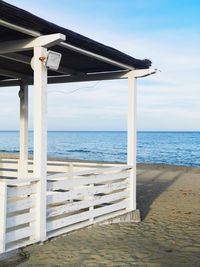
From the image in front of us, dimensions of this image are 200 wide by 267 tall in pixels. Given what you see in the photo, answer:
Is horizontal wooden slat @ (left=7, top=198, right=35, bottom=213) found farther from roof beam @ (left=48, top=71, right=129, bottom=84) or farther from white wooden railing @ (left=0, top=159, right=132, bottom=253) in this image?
roof beam @ (left=48, top=71, right=129, bottom=84)

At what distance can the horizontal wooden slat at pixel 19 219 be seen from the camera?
5762 millimetres

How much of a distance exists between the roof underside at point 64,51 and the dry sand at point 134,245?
306 centimetres

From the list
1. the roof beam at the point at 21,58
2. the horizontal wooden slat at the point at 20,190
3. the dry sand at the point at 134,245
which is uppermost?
the roof beam at the point at 21,58

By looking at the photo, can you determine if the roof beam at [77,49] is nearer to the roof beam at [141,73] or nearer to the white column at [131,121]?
the roof beam at [141,73]

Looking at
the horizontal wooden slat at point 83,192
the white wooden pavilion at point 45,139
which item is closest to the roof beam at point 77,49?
the white wooden pavilion at point 45,139

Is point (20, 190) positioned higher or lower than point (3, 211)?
higher

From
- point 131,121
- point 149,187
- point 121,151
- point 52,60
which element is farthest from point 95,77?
point 121,151

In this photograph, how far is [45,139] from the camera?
6.35 metres

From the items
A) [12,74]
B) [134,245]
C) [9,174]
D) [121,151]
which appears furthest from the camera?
[121,151]

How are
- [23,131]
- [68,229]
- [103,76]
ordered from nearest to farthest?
1. [68,229]
2. [103,76]
3. [23,131]

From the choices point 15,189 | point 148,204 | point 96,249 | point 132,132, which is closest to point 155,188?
point 148,204

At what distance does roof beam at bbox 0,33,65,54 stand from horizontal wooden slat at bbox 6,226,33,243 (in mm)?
2611

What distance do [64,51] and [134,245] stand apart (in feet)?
11.3

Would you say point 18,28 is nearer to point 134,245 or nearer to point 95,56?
point 95,56
